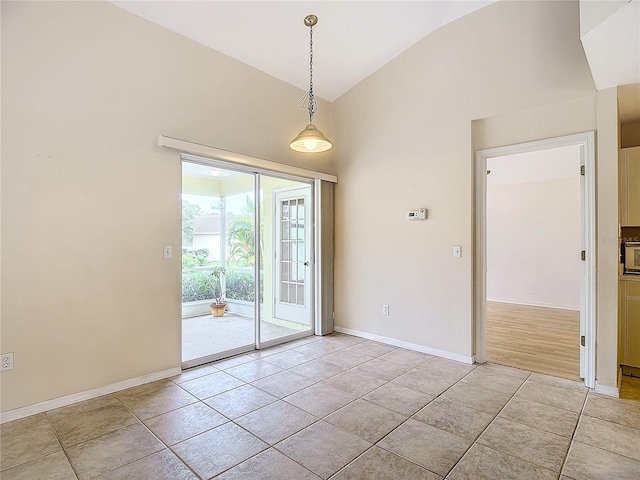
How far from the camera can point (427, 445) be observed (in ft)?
7.30

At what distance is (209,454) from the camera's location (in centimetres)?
212

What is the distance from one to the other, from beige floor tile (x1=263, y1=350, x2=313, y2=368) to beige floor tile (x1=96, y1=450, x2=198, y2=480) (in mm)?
1656

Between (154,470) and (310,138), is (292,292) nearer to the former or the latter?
(310,138)

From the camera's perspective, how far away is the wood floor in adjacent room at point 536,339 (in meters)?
3.68

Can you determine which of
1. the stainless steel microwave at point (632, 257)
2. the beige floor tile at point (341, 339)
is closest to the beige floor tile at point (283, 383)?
the beige floor tile at point (341, 339)

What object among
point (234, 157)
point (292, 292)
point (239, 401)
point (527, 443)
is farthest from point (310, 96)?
point (527, 443)

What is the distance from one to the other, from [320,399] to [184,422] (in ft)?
3.45

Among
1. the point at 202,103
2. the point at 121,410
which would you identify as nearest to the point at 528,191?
the point at 202,103

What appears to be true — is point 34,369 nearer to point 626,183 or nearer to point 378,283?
point 378,283

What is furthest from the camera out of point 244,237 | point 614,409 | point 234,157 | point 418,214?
point 244,237

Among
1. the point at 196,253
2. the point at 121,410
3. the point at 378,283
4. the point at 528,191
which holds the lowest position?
the point at 121,410

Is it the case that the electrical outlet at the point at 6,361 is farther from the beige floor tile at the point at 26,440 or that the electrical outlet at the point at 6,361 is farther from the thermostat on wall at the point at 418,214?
the thermostat on wall at the point at 418,214

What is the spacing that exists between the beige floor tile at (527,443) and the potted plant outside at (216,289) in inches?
118

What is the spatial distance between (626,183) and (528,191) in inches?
150
